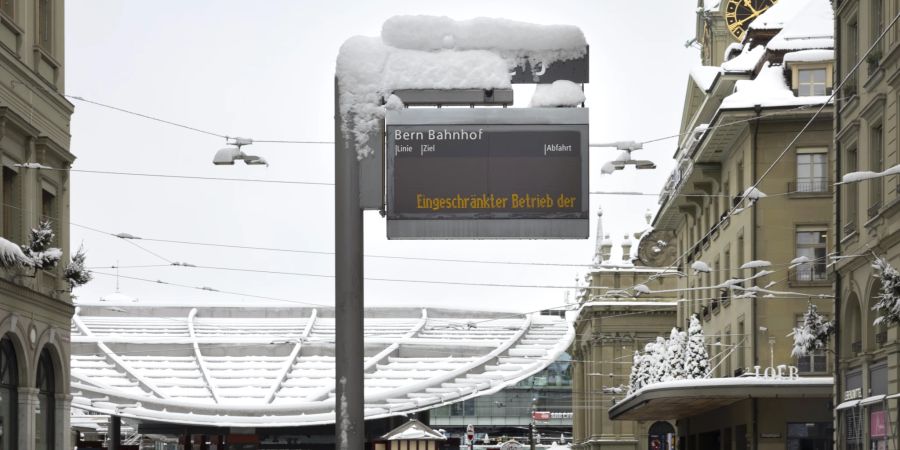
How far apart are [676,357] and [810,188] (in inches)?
536

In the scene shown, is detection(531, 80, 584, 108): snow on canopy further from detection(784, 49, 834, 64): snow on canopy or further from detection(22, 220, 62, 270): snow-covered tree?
detection(784, 49, 834, 64): snow on canopy

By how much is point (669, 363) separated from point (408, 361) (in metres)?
38.0

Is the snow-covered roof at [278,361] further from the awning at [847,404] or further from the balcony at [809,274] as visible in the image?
the awning at [847,404]

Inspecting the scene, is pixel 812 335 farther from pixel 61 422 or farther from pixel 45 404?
pixel 45 404

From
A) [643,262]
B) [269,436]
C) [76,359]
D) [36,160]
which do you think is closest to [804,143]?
[36,160]

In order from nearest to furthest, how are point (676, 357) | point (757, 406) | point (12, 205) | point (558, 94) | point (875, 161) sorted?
point (558, 94), point (12, 205), point (875, 161), point (757, 406), point (676, 357)

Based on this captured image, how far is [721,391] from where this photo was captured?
174 ft

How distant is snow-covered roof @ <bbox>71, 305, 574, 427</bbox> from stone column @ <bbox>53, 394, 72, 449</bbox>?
50564mm

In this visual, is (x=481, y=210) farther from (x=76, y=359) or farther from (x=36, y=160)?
(x=76, y=359)

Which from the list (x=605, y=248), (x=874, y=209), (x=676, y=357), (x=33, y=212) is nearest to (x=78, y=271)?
(x=33, y=212)

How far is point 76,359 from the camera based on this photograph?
104m

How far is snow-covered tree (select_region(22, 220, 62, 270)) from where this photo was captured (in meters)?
36.7

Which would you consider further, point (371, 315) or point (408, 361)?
point (371, 315)

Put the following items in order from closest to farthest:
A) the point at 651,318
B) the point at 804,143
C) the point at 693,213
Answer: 1. the point at 804,143
2. the point at 693,213
3. the point at 651,318
